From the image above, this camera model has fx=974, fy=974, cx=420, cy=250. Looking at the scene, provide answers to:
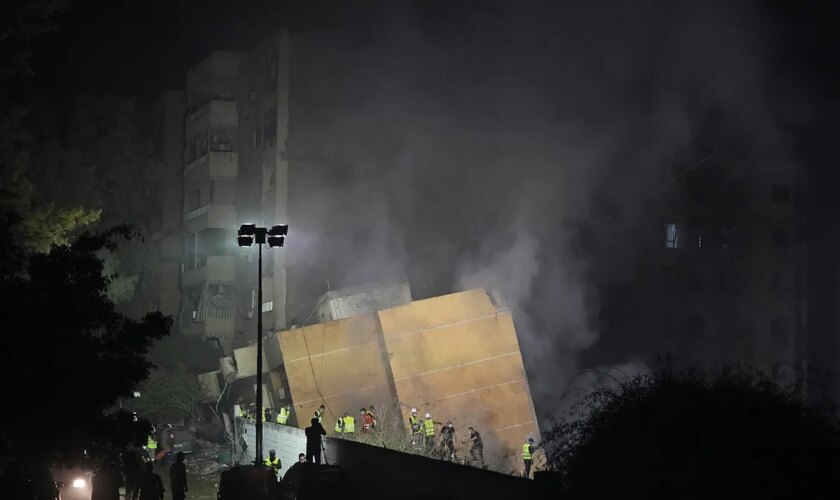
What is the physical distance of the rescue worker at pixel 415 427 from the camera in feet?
80.5

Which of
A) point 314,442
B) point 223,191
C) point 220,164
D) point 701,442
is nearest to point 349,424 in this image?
point 314,442

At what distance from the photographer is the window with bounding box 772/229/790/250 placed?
46781 mm

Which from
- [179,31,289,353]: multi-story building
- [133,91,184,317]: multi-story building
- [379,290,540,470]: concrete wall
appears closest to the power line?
[379,290,540,470]: concrete wall

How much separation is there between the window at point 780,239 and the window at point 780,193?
145 cm

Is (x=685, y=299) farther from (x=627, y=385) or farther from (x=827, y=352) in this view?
(x=627, y=385)

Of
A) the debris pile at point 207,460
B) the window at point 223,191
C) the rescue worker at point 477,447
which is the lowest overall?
the debris pile at point 207,460

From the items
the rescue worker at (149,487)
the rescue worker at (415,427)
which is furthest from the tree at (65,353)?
the rescue worker at (415,427)

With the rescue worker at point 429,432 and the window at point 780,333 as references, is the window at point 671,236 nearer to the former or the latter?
the window at point 780,333

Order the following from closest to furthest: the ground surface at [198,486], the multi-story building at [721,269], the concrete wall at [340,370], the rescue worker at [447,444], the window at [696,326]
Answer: the rescue worker at [447,444] < the ground surface at [198,486] < the concrete wall at [340,370] < the multi-story building at [721,269] < the window at [696,326]

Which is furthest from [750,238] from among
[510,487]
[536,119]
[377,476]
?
[510,487]

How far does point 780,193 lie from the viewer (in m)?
46.8

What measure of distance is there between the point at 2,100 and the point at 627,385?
Result: 2214 centimetres

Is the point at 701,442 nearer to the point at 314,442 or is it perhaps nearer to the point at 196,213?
the point at 314,442

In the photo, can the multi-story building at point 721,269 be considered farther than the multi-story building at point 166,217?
No
